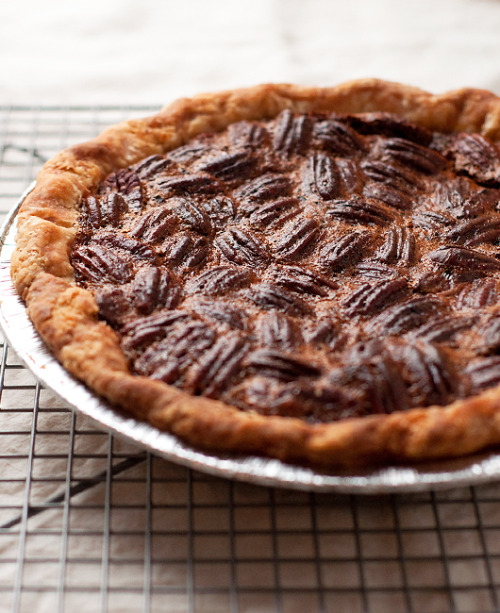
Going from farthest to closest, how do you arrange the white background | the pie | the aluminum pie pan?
1. the white background
2. the pie
3. the aluminum pie pan

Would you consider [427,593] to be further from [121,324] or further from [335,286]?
[121,324]

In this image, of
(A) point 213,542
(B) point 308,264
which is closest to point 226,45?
(B) point 308,264

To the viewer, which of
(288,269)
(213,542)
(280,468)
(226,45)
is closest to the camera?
(280,468)

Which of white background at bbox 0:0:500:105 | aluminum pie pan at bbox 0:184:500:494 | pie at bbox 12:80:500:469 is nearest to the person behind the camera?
aluminum pie pan at bbox 0:184:500:494

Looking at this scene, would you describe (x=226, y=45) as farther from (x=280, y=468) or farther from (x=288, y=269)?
(x=280, y=468)

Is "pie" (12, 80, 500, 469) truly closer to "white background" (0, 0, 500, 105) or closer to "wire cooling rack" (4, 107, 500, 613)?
"wire cooling rack" (4, 107, 500, 613)

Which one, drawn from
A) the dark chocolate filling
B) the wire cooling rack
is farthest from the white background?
the wire cooling rack

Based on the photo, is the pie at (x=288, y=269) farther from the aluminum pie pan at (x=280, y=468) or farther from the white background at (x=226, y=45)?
the white background at (x=226, y=45)
